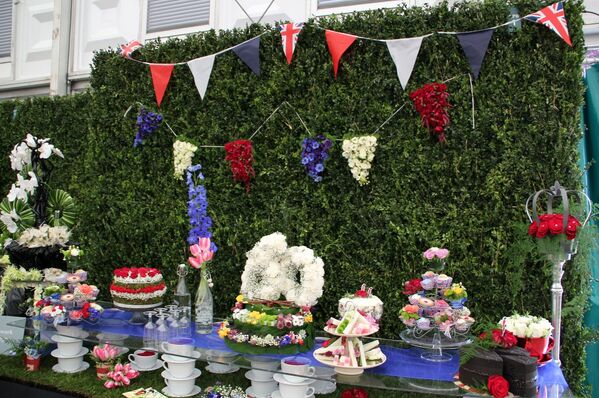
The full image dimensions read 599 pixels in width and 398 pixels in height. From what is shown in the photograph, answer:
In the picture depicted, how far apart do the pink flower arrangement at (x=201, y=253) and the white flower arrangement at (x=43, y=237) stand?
4.13 ft

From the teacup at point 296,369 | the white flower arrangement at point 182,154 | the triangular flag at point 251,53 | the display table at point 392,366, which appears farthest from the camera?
the white flower arrangement at point 182,154

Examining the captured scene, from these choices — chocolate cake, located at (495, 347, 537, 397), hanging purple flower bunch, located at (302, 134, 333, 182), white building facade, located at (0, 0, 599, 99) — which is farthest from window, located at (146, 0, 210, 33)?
chocolate cake, located at (495, 347, 537, 397)

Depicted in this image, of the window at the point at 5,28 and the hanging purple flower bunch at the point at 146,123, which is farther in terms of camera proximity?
the window at the point at 5,28

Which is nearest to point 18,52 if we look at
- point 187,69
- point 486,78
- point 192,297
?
point 187,69

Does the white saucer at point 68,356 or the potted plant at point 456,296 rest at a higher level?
the potted plant at point 456,296

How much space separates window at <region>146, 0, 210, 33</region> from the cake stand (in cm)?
377

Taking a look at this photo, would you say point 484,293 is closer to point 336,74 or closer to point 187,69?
point 336,74

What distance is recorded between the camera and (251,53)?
3.65m

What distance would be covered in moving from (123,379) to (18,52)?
5993 millimetres

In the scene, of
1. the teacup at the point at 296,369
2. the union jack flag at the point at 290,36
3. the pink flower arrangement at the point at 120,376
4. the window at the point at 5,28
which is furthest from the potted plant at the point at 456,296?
the window at the point at 5,28

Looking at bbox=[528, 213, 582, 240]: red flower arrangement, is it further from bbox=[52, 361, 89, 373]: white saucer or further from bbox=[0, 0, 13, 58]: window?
bbox=[0, 0, 13, 58]: window

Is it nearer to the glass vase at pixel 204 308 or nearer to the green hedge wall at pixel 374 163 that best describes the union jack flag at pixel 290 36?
the green hedge wall at pixel 374 163

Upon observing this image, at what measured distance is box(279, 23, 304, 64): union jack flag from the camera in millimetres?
3479

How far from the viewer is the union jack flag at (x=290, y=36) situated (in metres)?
3.48
